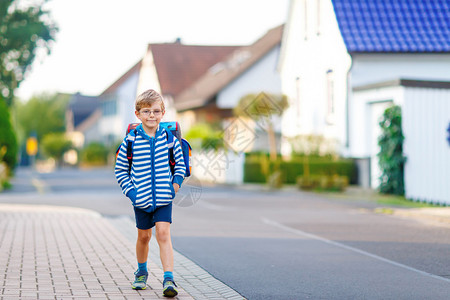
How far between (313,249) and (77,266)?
3295 millimetres

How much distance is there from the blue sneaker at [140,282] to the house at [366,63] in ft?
40.6

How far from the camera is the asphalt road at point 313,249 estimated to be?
732cm

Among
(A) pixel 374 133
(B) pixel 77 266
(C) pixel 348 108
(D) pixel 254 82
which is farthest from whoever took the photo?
(D) pixel 254 82

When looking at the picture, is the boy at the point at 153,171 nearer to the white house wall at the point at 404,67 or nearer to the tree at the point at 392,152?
the tree at the point at 392,152

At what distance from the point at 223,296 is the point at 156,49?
150 ft

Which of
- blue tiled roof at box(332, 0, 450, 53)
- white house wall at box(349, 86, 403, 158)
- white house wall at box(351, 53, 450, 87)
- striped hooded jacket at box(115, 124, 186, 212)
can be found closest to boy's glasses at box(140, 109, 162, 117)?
striped hooded jacket at box(115, 124, 186, 212)

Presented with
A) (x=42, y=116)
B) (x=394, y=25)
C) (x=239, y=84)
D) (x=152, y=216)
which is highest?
(x=42, y=116)

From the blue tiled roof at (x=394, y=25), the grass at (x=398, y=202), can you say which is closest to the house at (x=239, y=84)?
the blue tiled roof at (x=394, y=25)

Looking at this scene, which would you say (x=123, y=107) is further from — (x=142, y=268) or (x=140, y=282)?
(x=140, y=282)

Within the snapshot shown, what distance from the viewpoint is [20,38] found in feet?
135

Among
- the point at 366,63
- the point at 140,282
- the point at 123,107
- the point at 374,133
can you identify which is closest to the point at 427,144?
the point at 374,133

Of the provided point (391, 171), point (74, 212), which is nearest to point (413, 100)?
point (391, 171)

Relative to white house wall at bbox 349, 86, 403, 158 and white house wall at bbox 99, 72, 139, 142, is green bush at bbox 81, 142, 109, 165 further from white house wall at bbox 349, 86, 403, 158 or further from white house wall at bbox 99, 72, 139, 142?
white house wall at bbox 349, 86, 403, 158

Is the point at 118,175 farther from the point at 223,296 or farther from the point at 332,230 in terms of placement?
the point at 332,230
